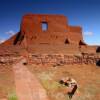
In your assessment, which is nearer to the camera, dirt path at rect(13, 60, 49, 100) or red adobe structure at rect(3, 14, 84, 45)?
dirt path at rect(13, 60, 49, 100)

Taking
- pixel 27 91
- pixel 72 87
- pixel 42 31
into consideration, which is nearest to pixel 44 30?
pixel 42 31

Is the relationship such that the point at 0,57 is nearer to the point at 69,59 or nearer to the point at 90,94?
the point at 69,59

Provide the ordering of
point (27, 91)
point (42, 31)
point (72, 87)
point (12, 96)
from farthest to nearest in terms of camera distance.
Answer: point (42, 31) → point (72, 87) → point (27, 91) → point (12, 96)

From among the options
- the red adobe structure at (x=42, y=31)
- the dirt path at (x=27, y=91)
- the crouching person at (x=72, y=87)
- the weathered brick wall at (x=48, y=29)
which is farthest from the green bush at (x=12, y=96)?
the weathered brick wall at (x=48, y=29)

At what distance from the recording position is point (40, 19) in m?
19.6

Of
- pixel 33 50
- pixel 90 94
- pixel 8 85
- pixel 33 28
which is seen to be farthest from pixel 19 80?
pixel 33 28

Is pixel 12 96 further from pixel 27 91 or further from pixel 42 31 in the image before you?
pixel 42 31

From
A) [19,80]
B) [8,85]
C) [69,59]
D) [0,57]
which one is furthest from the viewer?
[69,59]

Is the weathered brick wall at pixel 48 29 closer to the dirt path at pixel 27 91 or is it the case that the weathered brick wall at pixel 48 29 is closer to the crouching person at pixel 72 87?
the crouching person at pixel 72 87

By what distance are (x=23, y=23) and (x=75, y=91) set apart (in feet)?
41.7

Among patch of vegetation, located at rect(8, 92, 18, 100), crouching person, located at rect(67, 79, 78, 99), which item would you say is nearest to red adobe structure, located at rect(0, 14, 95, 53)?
crouching person, located at rect(67, 79, 78, 99)

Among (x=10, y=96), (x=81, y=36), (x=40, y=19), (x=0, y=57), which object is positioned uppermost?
(x=40, y=19)

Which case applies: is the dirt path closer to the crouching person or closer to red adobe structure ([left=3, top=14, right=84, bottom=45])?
the crouching person

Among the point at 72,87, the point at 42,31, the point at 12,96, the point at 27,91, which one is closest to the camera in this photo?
the point at 12,96
